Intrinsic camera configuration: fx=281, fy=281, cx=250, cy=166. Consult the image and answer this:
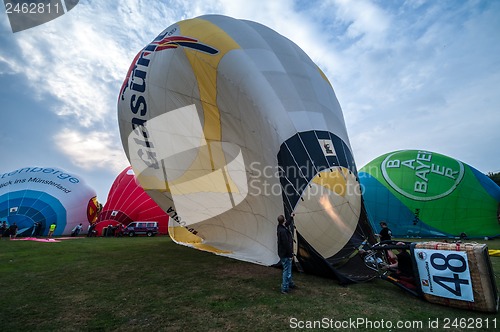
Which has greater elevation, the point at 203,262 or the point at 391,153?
the point at 391,153

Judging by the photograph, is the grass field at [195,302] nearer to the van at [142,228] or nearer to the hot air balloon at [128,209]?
the van at [142,228]

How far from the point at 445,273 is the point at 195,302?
398 cm

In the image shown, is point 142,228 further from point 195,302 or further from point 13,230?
point 195,302

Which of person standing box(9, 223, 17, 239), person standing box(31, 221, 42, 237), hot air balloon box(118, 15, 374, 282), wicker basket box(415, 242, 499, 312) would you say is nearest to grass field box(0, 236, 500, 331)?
wicker basket box(415, 242, 499, 312)

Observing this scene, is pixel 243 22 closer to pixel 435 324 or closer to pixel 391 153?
pixel 435 324

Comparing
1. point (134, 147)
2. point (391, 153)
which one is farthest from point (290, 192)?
point (391, 153)

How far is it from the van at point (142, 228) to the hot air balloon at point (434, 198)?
14818 millimetres

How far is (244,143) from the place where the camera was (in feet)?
23.8

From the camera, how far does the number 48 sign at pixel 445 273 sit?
4.24 m

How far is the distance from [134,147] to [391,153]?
16.6 metres

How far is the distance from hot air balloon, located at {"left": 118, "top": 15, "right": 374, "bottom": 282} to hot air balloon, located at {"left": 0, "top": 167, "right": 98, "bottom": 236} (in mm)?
12938

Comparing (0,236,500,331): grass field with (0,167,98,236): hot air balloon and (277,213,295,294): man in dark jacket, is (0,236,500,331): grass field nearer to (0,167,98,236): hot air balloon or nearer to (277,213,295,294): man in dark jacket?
(277,213,295,294): man in dark jacket

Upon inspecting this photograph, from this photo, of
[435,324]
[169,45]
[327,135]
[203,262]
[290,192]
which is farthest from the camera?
[169,45]

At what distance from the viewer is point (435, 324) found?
3.71 m
